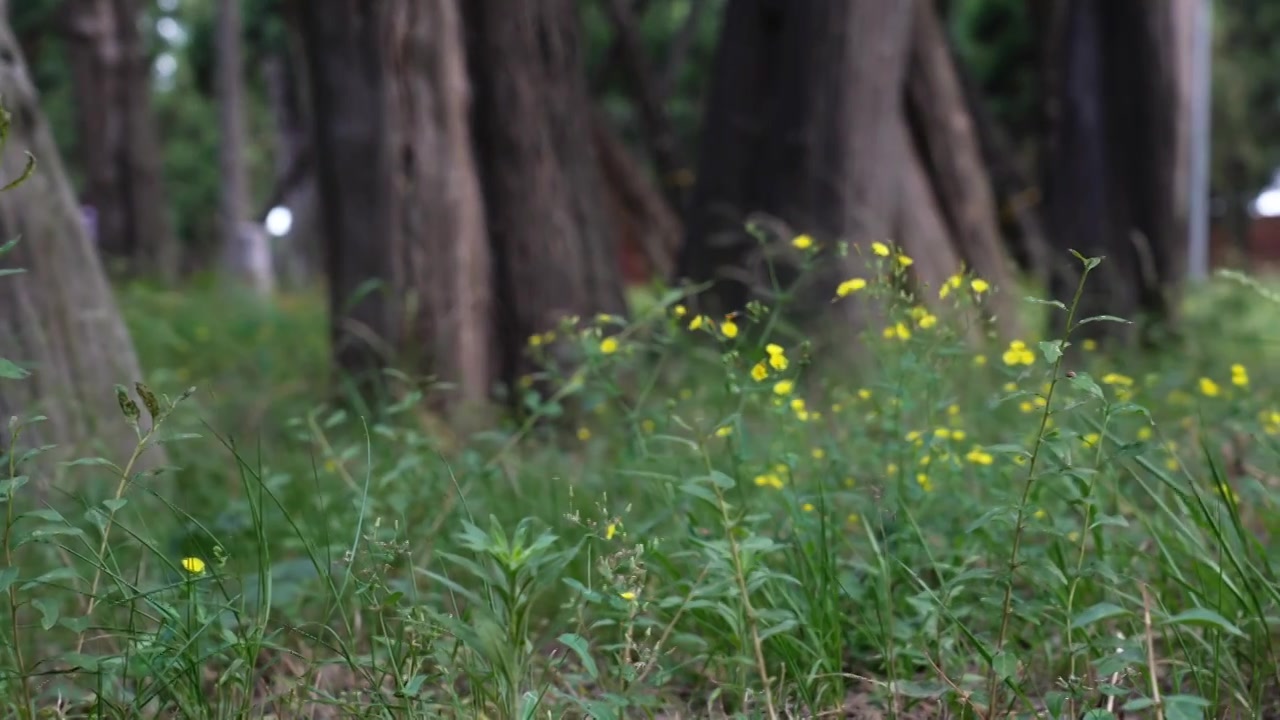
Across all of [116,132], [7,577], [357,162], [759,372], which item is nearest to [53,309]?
[357,162]

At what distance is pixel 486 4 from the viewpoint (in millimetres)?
5445

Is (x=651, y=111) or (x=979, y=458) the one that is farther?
(x=651, y=111)

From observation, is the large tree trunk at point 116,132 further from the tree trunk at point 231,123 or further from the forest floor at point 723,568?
the forest floor at point 723,568

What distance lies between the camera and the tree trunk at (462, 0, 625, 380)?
5.41 meters

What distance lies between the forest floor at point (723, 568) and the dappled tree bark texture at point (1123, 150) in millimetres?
3147

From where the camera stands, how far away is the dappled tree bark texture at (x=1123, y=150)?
6.96 metres

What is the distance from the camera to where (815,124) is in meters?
5.62

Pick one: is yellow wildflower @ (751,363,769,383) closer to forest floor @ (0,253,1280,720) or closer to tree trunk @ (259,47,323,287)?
forest floor @ (0,253,1280,720)

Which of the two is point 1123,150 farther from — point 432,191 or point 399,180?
point 399,180

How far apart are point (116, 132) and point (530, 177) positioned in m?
10.3

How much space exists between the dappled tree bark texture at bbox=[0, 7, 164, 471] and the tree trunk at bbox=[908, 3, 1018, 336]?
15.5ft

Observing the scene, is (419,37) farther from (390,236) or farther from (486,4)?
(390,236)

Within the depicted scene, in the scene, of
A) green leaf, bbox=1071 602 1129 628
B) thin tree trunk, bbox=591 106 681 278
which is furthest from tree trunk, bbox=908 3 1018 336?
green leaf, bbox=1071 602 1129 628

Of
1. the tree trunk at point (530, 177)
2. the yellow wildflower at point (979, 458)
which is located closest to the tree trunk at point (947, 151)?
the tree trunk at point (530, 177)
